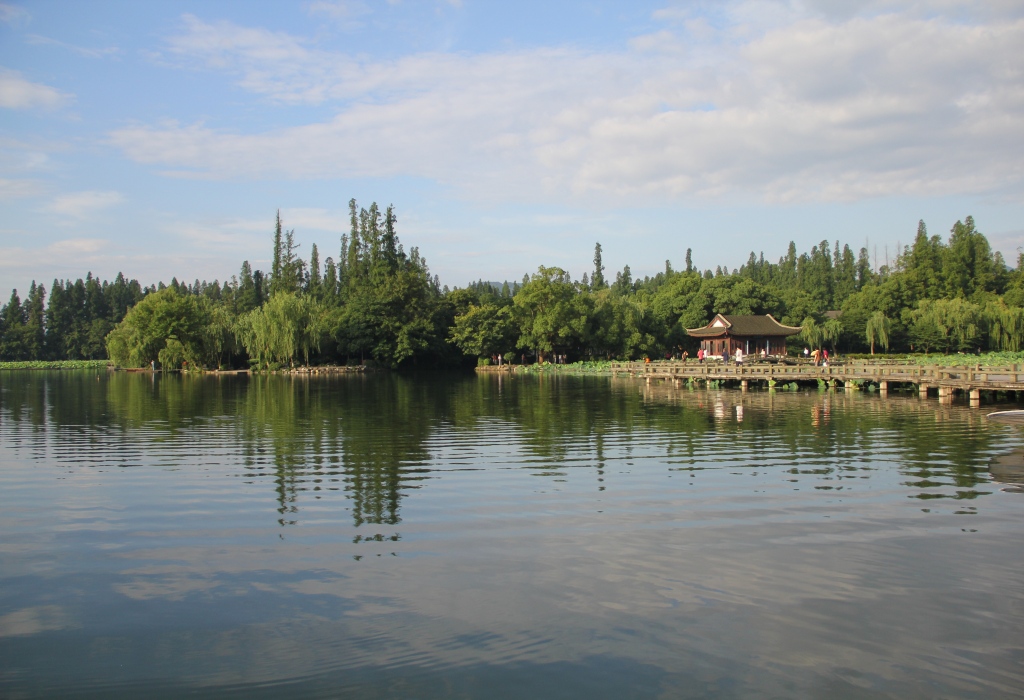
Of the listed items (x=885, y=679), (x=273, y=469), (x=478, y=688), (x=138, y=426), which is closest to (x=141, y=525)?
(x=273, y=469)

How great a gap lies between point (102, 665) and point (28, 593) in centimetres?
250

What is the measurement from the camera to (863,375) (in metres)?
38.3

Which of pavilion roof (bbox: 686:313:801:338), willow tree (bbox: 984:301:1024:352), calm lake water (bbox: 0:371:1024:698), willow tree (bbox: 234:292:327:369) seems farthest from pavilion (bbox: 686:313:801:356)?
calm lake water (bbox: 0:371:1024:698)

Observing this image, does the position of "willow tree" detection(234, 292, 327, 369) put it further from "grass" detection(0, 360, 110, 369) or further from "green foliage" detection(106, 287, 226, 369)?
"grass" detection(0, 360, 110, 369)

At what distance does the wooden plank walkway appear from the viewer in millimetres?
30375

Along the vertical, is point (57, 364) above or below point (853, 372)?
above

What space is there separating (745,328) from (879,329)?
14352 mm

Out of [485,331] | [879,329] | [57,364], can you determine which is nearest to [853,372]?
[879,329]

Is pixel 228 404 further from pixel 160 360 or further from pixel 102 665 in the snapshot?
pixel 160 360

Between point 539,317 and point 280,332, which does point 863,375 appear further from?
point 280,332

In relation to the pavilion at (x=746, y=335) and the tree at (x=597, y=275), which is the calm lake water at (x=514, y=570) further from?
the tree at (x=597, y=275)

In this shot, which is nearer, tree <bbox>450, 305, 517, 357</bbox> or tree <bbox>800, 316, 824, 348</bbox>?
tree <bbox>800, 316, 824, 348</bbox>

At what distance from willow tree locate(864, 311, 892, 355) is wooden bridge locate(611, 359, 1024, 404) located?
29.3m

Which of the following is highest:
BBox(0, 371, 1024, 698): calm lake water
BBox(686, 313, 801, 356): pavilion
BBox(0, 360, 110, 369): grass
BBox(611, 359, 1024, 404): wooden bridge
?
BBox(686, 313, 801, 356): pavilion
